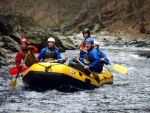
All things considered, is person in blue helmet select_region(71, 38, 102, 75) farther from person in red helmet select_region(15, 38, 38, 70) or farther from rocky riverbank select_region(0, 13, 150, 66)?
rocky riverbank select_region(0, 13, 150, 66)

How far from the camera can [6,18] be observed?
20453mm

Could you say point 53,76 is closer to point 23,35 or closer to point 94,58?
point 94,58

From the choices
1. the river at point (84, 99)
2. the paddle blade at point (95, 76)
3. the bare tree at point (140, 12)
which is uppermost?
the bare tree at point (140, 12)

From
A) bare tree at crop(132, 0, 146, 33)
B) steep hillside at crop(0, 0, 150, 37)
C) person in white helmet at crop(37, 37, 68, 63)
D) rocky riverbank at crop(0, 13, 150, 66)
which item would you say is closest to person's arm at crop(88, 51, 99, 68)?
person in white helmet at crop(37, 37, 68, 63)

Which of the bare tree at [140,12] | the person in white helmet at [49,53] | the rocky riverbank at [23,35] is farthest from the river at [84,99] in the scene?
the bare tree at [140,12]

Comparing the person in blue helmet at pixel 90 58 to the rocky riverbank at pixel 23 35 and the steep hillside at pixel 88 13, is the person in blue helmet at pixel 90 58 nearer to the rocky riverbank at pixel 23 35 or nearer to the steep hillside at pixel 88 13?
the rocky riverbank at pixel 23 35

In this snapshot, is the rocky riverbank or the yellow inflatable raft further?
the rocky riverbank

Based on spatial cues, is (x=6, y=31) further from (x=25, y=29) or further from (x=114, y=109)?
(x=114, y=109)

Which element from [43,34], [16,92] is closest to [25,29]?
[43,34]

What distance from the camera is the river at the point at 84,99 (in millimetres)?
7578

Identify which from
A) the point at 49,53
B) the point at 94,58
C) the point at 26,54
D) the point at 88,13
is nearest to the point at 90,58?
the point at 94,58

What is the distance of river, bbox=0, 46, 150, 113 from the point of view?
298 inches

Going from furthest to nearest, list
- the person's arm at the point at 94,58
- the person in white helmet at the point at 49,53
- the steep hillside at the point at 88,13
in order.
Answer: the steep hillside at the point at 88,13
the person in white helmet at the point at 49,53
the person's arm at the point at 94,58

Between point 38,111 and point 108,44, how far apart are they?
Result: 16913 millimetres
